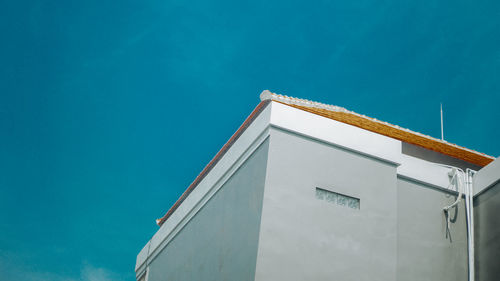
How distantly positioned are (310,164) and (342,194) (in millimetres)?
707

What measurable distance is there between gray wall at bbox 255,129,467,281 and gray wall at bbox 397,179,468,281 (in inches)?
0.7

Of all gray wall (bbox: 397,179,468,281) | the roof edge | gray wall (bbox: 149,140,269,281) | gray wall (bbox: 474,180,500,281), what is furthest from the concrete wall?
gray wall (bbox: 474,180,500,281)

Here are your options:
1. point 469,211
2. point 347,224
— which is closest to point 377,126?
point 469,211

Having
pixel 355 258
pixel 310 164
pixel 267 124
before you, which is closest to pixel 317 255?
pixel 355 258

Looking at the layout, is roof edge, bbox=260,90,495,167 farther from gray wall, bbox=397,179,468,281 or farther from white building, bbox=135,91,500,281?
gray wall, bbox=397,179,468,281

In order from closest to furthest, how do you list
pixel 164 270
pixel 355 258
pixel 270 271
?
pixel 270 271 < pixel 355 258 < pixel 164 270

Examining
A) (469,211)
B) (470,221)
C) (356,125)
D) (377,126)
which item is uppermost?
(377,126)

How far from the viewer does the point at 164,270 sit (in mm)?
13641

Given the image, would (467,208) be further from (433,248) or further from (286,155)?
(286,155)

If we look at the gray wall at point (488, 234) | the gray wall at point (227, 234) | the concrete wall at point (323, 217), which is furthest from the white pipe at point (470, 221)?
the gray wall at point (227, 234)

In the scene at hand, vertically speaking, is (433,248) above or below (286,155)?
below

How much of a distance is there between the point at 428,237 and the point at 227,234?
339 centimetres

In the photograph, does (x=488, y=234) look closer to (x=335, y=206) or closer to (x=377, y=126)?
(x=377, y=126)

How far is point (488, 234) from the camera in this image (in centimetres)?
1092
